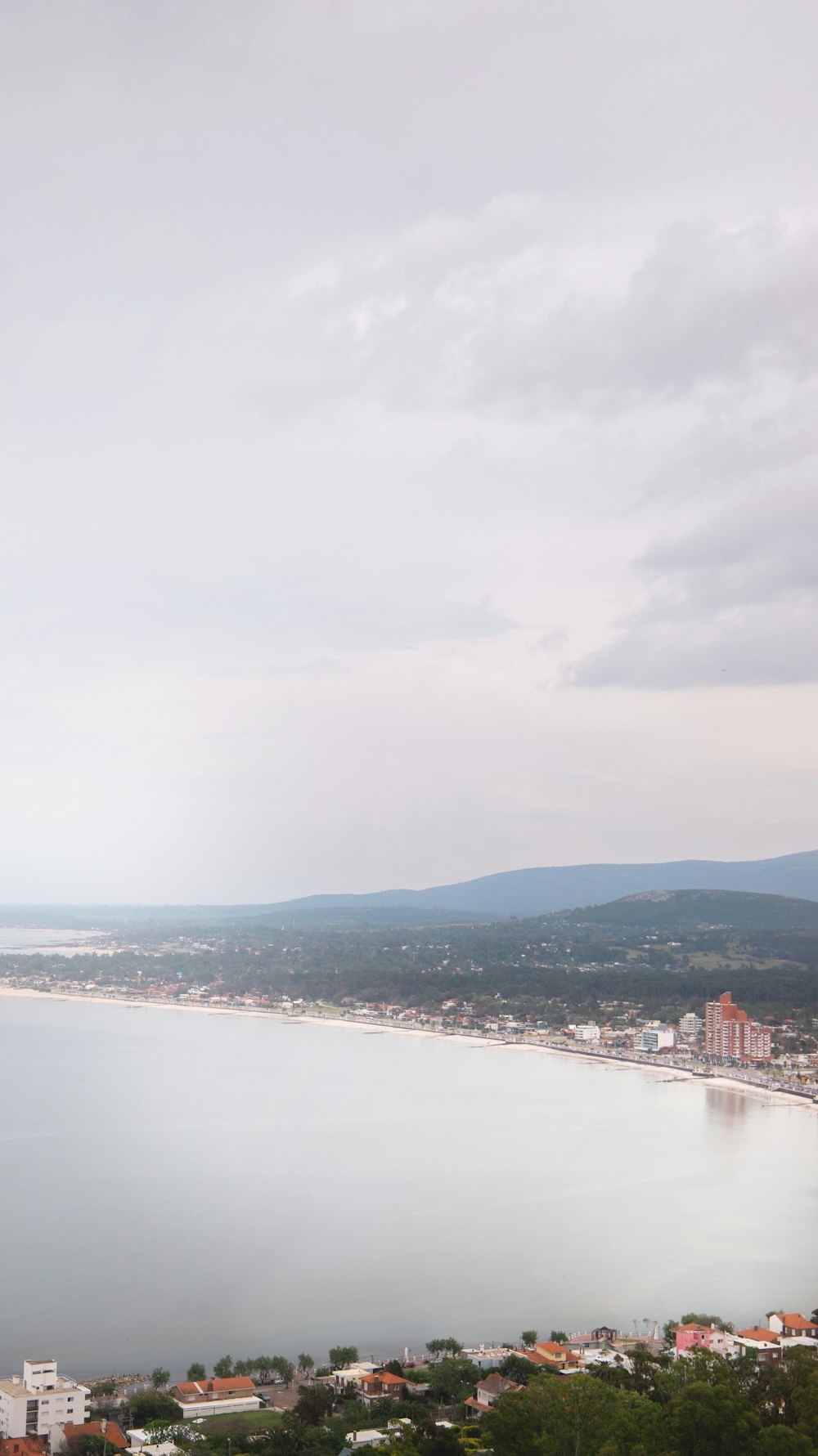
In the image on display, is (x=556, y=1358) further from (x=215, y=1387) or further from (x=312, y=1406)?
Answer: (x=215, y=1387)

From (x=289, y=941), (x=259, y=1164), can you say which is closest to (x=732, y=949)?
(x=289, y=941)

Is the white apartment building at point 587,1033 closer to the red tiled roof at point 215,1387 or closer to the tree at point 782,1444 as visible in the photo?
the red tiled roof at point 215,1387

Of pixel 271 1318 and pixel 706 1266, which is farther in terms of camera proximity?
pixel 706 1266

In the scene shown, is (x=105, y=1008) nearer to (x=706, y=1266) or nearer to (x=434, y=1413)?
(x=706, y=1266)

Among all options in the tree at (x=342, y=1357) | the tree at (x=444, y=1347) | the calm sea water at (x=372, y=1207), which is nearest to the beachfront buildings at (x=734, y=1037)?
the calm sea water at (x=372, y=1207)

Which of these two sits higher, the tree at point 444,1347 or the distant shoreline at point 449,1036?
the tree at point 444,1347

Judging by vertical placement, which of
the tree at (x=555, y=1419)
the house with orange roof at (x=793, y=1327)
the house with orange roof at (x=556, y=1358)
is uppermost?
the tree at (x=555, y=1419)
